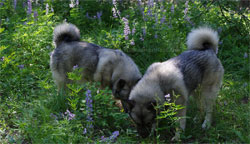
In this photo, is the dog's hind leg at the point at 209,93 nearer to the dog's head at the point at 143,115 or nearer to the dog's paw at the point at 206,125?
the dog's paw at the point at 206,125

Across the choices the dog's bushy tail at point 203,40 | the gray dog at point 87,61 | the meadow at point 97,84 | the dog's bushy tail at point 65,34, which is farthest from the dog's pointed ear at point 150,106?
the dog's bushy tail at point 65,34

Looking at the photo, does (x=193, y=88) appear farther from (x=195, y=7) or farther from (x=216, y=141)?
(x=195, y=7)

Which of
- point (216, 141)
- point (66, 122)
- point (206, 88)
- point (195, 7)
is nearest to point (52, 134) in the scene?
point (66, 122)

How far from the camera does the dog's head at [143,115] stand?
3748 millimetres

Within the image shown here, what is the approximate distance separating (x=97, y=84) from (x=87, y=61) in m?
0.86

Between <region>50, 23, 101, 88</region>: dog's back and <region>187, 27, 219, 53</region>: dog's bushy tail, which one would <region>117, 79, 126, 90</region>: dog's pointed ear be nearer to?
<region>50, 23, 101, 88</region>: dog's back

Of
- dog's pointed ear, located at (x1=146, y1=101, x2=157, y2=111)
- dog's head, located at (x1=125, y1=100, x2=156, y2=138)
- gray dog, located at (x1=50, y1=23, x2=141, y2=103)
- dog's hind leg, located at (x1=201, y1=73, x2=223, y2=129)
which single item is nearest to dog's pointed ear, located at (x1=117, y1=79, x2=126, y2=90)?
gray dog, located at (x1=50, y1=23, x2=141, y2=103)

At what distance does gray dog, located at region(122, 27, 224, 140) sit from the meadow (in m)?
0.19

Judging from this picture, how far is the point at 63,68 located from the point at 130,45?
1.52 meters

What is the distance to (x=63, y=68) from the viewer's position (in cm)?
500

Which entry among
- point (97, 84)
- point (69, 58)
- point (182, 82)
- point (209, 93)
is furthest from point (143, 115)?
point (69, 58)

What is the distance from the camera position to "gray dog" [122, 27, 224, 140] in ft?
12.5

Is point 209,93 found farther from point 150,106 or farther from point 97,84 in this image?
point 97,84

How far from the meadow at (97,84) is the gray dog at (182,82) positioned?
0.19 meters
